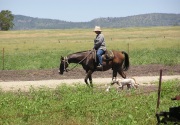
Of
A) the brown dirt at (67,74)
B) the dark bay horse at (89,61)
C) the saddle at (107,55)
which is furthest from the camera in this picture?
the brown dirt at (67,74)

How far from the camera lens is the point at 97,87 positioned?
15.7m

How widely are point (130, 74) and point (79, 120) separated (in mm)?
11124

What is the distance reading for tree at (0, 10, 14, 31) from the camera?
143250 millimetres

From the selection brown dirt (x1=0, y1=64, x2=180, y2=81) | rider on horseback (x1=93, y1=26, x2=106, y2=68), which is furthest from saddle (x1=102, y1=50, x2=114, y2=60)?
brown dirt (x1=0, y1=64, x2=180, y2=81)

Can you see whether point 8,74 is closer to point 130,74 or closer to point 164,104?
point 130,74

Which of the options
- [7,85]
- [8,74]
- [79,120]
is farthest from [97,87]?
[8,74]

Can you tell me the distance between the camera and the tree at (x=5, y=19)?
143 meters

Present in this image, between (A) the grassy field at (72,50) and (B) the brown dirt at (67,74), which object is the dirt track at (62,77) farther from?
(A) the grassy field at (72,50)

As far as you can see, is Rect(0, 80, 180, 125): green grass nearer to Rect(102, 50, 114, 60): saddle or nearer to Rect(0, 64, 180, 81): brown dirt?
Rect(102, 50, 114, 60): saddle

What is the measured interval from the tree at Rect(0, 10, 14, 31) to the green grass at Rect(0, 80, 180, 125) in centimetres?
13588

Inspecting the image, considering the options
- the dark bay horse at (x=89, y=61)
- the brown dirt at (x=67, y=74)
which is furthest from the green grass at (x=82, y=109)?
the brown dirt at (x=67, y=74)

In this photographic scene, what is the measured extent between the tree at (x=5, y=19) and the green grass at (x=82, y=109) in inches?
5349

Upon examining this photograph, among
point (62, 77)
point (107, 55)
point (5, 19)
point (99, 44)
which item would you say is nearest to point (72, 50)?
point (62, 77)

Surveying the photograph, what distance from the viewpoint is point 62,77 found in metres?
19.9
